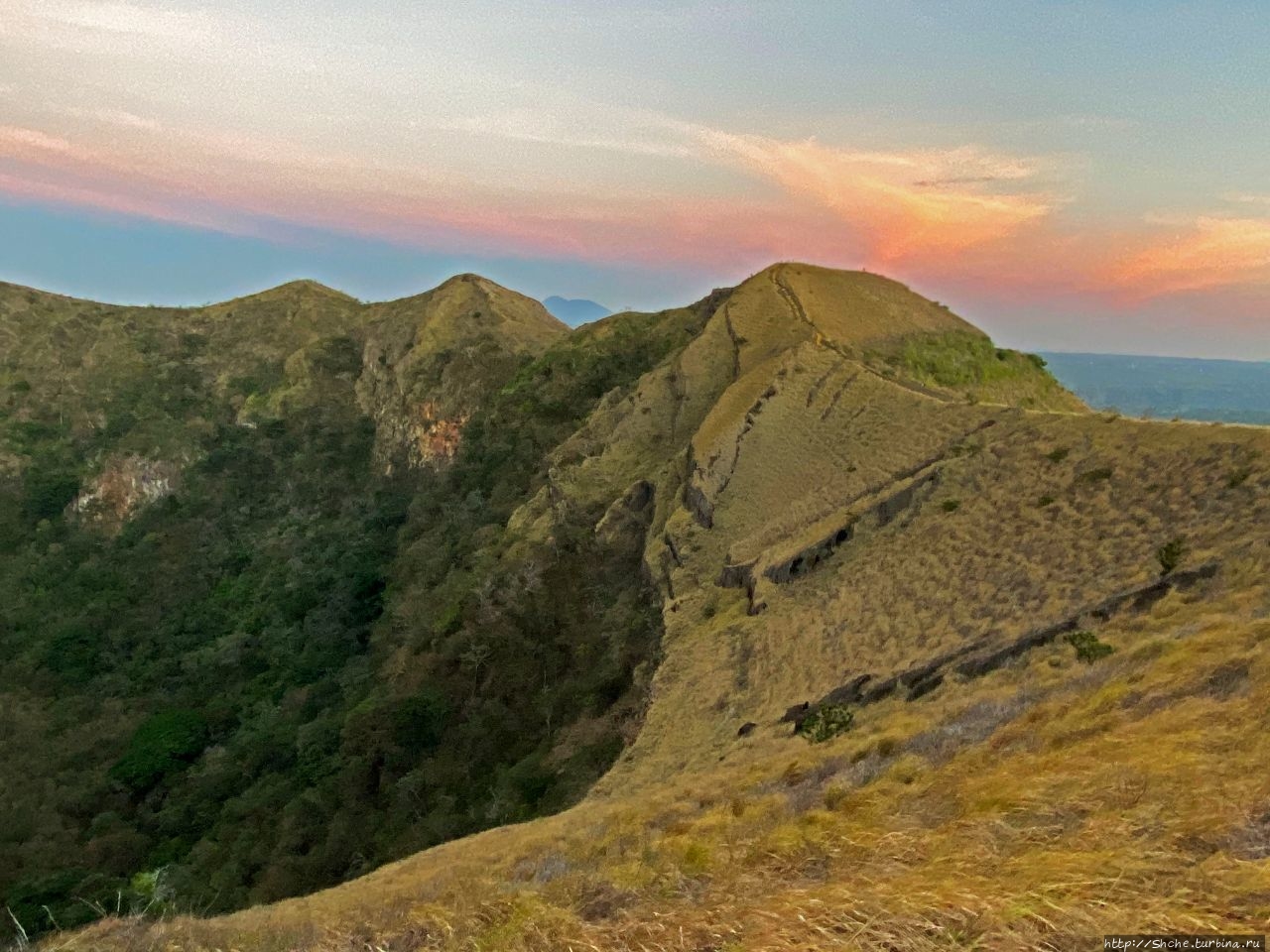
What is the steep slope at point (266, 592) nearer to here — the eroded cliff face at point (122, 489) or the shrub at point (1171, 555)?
the eroded cliff face at point (122, 489)

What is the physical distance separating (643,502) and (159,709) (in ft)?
158

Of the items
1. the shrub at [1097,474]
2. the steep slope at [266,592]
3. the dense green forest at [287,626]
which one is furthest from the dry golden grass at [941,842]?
the steep slope at [266,592]

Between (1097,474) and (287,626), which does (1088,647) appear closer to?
(1097,474)

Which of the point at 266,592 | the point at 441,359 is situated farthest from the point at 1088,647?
the point at 441,359

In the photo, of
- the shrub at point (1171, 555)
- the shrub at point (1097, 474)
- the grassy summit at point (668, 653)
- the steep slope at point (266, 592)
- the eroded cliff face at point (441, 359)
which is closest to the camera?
the grassy summit at point (668, 653)

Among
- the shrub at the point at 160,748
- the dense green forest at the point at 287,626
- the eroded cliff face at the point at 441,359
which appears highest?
the eroded cliff face at the point at 441,359

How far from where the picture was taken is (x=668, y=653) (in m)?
30.8

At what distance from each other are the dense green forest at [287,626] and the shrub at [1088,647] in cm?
1811

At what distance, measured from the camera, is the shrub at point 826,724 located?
61.9 ft

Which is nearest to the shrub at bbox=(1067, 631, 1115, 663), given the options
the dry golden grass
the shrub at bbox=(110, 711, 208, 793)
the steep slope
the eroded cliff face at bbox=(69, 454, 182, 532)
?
the dry golden grass

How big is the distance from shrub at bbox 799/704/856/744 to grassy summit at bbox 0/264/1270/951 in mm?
97

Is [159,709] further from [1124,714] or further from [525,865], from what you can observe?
[1124,714]

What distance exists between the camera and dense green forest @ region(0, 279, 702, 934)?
122 ft

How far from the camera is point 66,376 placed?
94.4 metres
